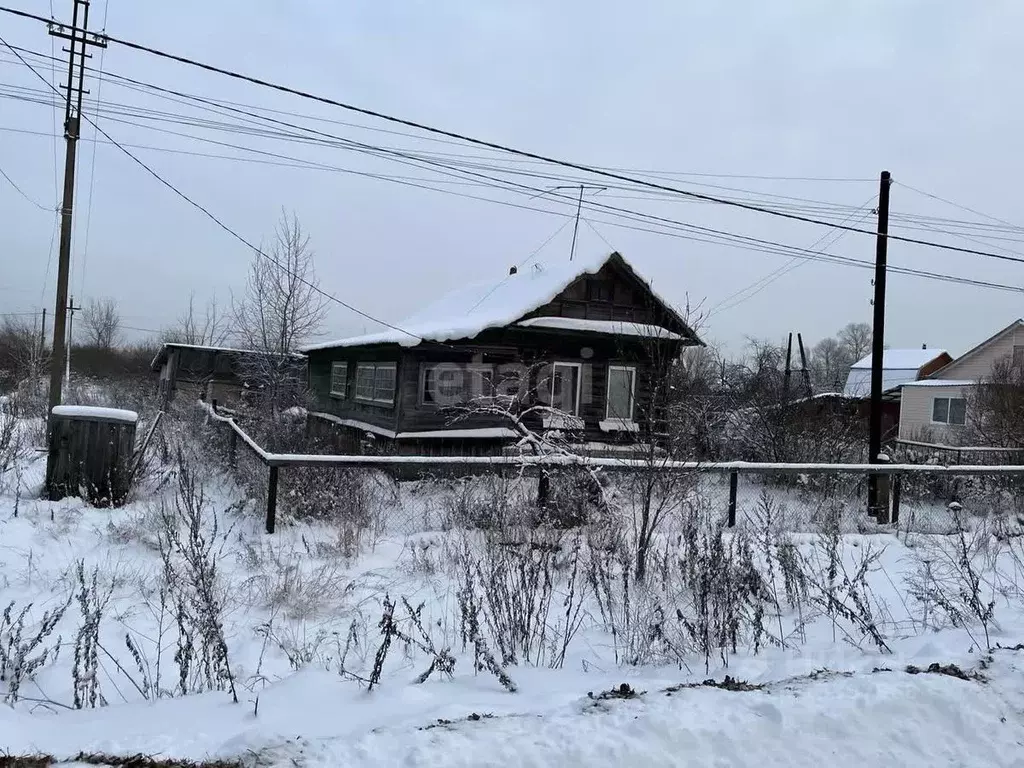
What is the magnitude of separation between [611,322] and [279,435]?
290 inches

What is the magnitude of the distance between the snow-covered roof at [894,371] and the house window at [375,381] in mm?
32031

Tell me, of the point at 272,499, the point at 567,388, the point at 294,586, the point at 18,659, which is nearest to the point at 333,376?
the point at 567,388

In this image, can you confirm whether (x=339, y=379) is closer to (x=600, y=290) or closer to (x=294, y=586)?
(x=600, y=290)

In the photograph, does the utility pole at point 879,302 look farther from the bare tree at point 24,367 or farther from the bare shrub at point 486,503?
the bare tree at point 24,367

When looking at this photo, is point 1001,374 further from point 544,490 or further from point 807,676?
point 807,676

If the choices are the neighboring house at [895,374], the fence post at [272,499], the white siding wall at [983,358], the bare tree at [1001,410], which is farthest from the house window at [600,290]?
the neighboring house at [895,374]

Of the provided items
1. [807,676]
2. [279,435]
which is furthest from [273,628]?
[279,435]

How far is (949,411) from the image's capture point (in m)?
30.0

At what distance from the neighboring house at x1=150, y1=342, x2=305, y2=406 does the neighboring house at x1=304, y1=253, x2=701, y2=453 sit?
996 centimetres

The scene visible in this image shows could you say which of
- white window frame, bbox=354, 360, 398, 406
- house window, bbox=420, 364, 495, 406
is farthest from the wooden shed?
house window, bbox=420, 364, 495, 406

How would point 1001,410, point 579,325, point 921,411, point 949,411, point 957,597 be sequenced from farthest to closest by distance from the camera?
point 921,411 < point 949,411 < point 1001,410 < point 579,325 < point 957,597

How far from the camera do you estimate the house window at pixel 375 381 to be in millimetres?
15508

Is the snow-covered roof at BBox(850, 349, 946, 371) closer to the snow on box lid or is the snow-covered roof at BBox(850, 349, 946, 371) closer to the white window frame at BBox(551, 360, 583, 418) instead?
the white window frame at BBox(551, 360, 583, 418)

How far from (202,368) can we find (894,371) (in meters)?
39.4
